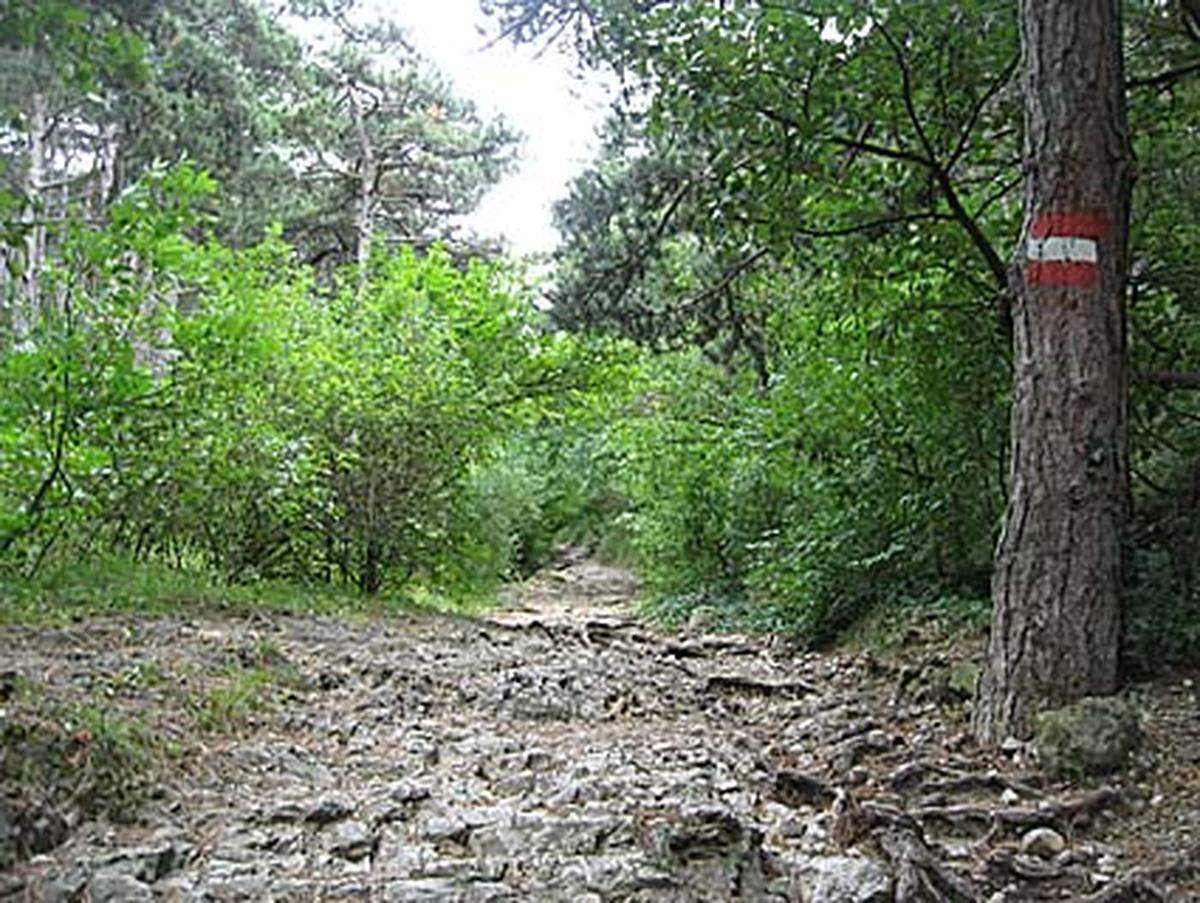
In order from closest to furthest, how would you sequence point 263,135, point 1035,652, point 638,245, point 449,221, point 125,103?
1. point 1035,652
2. point 638,245
3. point 125,103
4. point 263,135
5. point 449,221

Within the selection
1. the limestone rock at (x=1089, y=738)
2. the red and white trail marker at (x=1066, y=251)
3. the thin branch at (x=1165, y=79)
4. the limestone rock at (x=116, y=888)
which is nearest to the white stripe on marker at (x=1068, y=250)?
the red and white trail marker at (x=1066, y=251)

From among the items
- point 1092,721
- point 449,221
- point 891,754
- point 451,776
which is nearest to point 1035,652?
point 1092,721

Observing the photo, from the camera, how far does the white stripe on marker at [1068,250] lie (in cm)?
435

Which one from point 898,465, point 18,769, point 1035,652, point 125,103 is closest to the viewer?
point 18,769

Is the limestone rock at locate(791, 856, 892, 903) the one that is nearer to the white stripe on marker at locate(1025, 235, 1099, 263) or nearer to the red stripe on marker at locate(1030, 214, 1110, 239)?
the white stripe on marker at locate(1025, 235, 1099, 263)

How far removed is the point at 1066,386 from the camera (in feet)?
14.1

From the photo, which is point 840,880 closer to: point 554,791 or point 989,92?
point 554,791

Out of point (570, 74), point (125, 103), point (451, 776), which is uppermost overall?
point (125, 103)

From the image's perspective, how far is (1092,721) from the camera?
3.92 metres

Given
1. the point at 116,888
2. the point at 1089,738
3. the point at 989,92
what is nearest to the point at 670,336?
the point at 989,92

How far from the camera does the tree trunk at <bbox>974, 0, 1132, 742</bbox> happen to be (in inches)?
165

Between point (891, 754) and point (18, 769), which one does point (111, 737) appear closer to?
point (18, 769)

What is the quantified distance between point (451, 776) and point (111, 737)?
1.30 meters

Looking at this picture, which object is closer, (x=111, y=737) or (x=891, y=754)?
(x=111, y=737)
